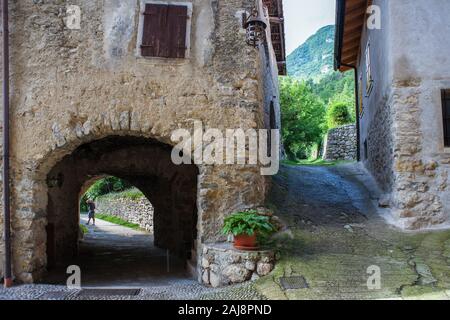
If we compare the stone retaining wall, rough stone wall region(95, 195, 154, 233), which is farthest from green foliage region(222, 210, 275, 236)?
rough stone wall region(95, 195, 154, 233)

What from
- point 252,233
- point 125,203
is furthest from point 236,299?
point 125,203

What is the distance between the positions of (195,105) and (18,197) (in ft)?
11.3

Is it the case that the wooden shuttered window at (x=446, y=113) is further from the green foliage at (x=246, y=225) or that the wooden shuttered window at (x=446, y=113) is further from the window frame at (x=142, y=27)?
the window frame at (x=142, y=27)

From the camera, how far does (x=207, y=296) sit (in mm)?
5922

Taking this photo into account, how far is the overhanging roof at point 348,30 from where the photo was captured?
10.8m

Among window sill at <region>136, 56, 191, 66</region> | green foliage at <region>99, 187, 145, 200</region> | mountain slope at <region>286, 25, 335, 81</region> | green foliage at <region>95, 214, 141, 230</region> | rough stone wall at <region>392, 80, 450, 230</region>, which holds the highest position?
mountain slope at <region>286, 25, 335, 81</region>

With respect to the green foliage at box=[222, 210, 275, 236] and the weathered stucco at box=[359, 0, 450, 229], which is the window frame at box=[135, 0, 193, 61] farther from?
the weathered stucco at box=[359, 0, 450, 229]

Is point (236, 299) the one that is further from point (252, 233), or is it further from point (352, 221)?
point (352, 221)

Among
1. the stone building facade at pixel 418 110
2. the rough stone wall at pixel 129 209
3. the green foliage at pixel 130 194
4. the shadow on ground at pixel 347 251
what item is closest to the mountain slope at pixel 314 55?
the rough stone wall at pixel 129 209

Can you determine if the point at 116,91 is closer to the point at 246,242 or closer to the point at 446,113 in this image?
the point at 246,242

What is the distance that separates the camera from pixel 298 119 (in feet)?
68.3

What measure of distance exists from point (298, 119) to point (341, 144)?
364 centimetres

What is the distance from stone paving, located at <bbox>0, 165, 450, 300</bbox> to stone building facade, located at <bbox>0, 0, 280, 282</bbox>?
0.99m

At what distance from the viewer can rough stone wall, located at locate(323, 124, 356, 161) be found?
1742 centimetres
